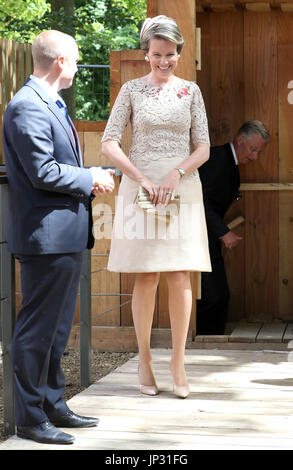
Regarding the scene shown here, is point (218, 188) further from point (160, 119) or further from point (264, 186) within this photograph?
point (160, 119)

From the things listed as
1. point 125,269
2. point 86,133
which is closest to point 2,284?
point 125,269

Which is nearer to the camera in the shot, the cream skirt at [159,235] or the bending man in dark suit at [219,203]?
the cream skirt at [159,235]

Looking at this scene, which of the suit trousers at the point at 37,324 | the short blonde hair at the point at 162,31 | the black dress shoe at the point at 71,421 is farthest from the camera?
the short blonde hair at the point at 162,31

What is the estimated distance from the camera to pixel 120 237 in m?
3.66

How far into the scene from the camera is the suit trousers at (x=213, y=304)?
5578 millimetres

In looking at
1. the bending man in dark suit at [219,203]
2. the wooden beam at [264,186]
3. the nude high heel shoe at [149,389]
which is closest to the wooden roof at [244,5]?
the bending man in dark suit at [219,203]

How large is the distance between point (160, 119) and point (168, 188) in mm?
300

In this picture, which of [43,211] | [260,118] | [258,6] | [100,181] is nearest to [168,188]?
[100,181]

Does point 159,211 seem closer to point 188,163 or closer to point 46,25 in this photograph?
point 188,163

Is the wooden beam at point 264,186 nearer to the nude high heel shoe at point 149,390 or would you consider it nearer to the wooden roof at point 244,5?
the wooden roof at point 244,5

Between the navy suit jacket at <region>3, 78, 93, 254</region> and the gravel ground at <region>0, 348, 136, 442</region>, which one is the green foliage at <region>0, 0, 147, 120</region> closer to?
the gravel ground at <region>0, 348, 136, 442</region>

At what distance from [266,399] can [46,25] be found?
34.9 ft

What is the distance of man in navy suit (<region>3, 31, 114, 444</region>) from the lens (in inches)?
109

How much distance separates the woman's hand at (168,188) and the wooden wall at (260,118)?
2309mm
